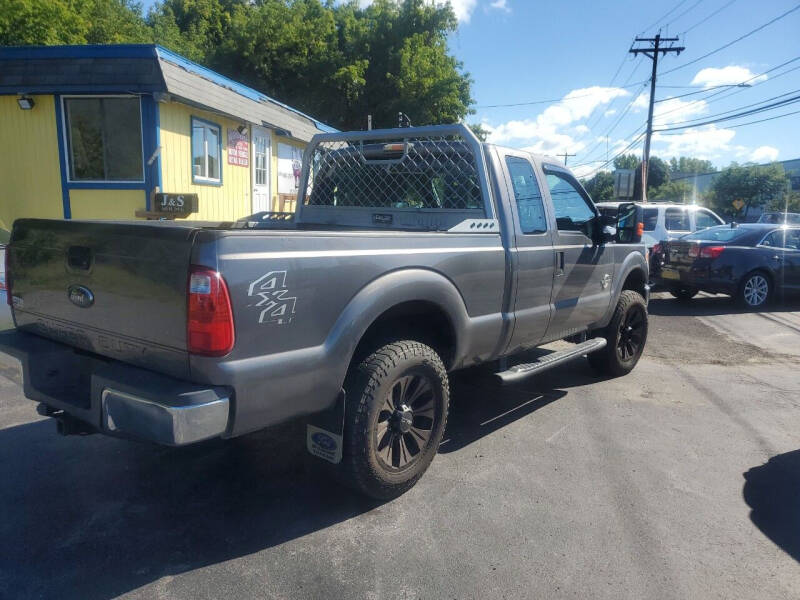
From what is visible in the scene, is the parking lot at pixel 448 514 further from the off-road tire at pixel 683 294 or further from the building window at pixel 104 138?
the building window at pixel 104 138

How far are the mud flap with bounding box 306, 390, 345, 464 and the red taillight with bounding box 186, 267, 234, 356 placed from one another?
72 cm

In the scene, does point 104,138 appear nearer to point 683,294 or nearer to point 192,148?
point 192,148

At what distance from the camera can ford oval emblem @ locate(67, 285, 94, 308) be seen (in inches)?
112

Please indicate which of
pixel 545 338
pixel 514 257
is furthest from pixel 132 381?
pixel 545 338

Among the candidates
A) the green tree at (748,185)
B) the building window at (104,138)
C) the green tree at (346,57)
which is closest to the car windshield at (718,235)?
the building window at (104,138)

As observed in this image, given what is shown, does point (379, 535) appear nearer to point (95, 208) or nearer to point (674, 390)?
point (674, 390)

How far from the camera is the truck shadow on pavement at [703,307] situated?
9922 millimetres

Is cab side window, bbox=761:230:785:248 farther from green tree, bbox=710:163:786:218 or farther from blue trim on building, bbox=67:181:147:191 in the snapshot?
green tree, bbox=710:163:786:218

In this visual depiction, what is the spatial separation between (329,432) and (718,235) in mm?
9755

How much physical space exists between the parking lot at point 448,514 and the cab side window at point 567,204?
1509 mm

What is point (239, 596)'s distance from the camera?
2.51m

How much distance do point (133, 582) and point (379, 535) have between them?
1.11 metres

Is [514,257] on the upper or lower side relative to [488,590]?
upper

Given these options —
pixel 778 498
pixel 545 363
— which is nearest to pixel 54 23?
pixel 545 363
